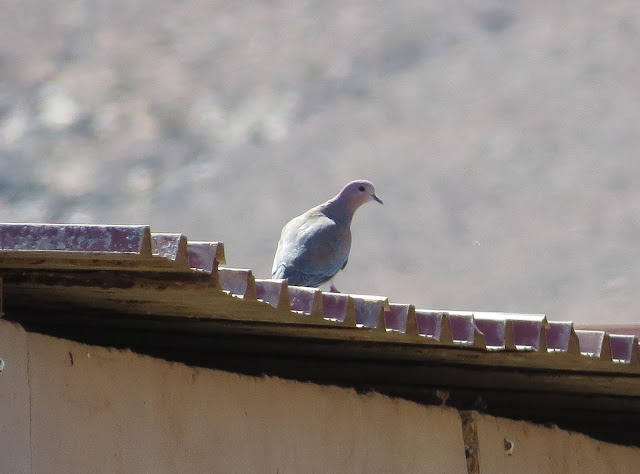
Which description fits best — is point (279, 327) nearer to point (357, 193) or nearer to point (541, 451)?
point (541, 451)

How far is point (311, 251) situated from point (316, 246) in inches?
4.0

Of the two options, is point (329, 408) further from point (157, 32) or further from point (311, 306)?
point (157, 32)

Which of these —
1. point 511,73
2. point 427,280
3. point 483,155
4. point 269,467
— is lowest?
point 269,467

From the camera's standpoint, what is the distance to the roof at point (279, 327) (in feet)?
11.3

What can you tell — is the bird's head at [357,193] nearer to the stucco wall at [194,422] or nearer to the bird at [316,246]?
the bird at [316,246]

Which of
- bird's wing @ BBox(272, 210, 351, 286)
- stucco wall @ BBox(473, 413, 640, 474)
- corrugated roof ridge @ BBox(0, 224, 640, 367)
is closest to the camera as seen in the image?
corrugated roof ridge @ BBox(0, 224, 640, 367)

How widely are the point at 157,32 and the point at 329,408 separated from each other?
17.7 metres

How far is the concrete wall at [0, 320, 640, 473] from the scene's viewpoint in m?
3.95

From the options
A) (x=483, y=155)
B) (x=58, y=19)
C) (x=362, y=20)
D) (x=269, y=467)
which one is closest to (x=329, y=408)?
(x=269, y=467)

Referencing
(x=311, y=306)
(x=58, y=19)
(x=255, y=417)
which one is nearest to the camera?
Answer: (x=311, y=306)

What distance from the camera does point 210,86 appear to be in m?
20.2

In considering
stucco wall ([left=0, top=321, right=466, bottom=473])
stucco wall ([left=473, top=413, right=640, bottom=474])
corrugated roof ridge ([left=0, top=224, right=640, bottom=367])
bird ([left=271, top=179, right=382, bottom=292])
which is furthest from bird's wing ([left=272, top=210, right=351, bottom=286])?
corrugated roof ridge ([left=0, top=224, right=640, bottom=367])

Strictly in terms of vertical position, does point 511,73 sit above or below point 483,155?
above

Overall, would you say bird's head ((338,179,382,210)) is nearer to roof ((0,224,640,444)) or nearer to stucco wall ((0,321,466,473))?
roof ((0,224,640,444))
